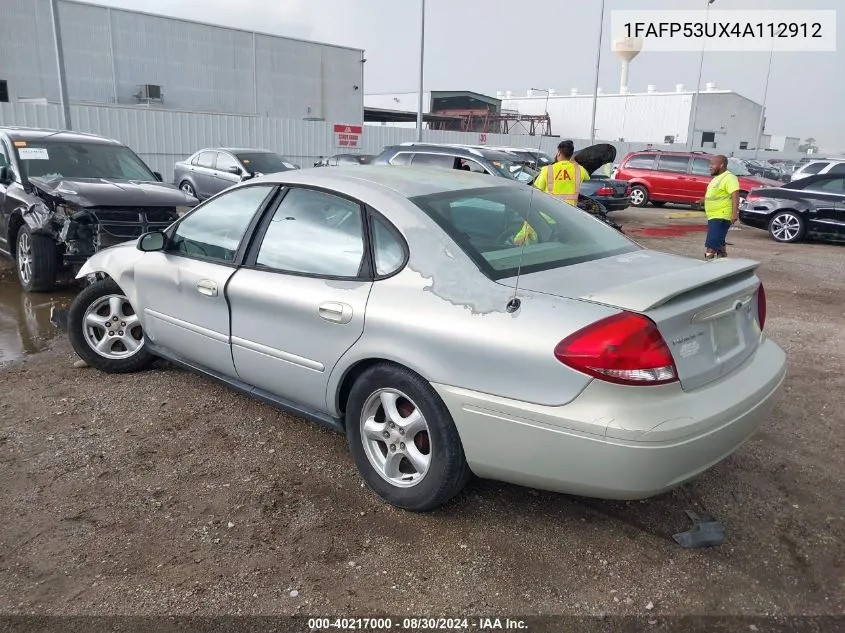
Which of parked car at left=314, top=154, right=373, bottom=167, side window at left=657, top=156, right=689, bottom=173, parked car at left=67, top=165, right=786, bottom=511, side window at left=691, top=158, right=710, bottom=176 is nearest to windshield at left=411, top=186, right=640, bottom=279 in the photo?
parked car at left=67, top=165, right=786, bottom=511

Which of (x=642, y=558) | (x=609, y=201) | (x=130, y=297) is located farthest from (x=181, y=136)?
(x=642, y=558)

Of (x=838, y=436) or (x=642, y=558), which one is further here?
(x=838, y=436)

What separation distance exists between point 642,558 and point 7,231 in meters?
7.41

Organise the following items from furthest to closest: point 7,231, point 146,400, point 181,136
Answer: point 181,136 → point 7,231 → point 146,400

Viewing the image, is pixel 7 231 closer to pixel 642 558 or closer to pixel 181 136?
pixel 642 558

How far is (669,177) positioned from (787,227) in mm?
6577

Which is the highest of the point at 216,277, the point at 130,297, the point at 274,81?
the point at 274,81

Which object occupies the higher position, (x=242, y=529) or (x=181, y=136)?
(x=181, y=136)

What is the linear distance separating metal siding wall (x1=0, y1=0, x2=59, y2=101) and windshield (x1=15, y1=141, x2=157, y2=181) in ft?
79.1

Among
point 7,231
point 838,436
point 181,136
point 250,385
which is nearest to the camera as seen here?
point 250,385

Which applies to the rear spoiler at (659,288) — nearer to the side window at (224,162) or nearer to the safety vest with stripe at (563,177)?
the safety vest with stripe at (563,177)

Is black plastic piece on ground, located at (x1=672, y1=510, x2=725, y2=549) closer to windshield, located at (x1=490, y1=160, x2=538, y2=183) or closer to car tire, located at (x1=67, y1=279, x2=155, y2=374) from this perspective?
car tire, located at (x1=67, y1=279, x2=155, y2=374)

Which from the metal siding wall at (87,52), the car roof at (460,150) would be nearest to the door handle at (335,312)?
the car roof at (460,150)

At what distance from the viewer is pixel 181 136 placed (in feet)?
70.3
